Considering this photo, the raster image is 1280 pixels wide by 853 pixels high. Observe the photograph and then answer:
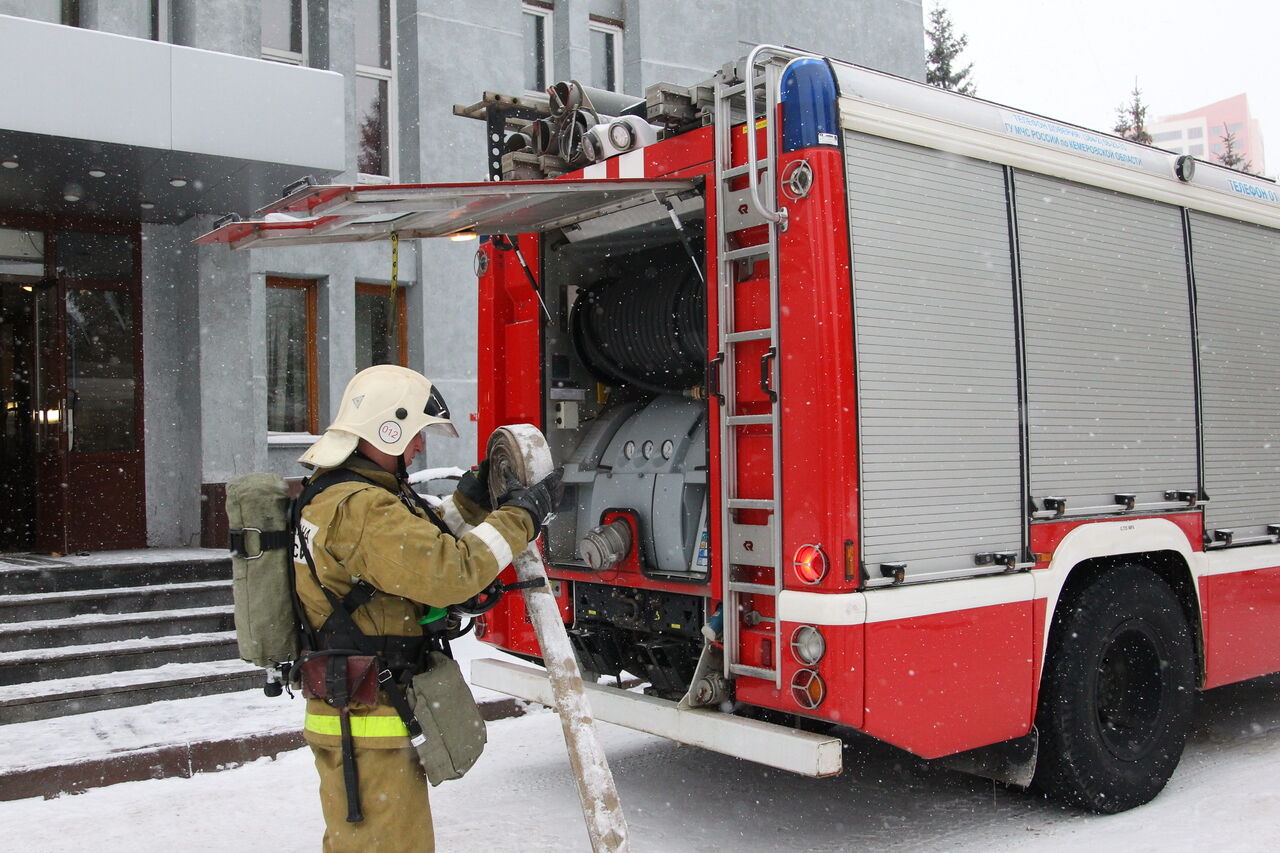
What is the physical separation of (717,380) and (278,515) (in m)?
1.79

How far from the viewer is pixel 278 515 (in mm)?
3469

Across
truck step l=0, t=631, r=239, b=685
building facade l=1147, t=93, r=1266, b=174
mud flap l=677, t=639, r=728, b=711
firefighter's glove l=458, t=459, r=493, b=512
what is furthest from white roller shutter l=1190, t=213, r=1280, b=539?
building facade l=1147, t=93, r=1266, b=174

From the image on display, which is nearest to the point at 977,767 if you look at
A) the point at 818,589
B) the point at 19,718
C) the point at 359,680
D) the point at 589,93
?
the point at 818,589

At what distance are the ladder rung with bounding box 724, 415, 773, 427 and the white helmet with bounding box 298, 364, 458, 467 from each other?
127cm

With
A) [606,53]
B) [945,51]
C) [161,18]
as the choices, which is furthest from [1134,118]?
[161,18]

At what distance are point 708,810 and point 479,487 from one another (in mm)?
2227

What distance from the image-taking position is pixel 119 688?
721 centimetres

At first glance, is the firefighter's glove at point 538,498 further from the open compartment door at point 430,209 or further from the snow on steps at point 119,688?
the snow on steps at point 119,688

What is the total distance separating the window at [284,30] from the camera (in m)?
12.1

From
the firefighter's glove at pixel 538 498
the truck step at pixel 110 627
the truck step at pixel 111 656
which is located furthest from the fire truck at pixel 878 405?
the truck step at pixel 110 627

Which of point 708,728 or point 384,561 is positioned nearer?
point 384,561

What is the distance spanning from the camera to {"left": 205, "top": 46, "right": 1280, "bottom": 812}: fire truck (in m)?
4.23

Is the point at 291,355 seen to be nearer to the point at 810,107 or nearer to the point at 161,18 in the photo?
the point at 161,18

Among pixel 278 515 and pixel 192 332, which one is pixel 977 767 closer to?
Result: pixel 278 515
